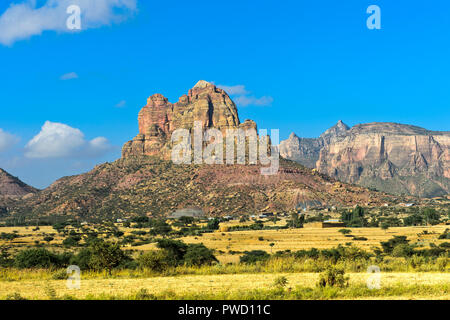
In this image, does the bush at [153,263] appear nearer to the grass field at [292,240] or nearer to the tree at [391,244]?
the grass field at [292,240]

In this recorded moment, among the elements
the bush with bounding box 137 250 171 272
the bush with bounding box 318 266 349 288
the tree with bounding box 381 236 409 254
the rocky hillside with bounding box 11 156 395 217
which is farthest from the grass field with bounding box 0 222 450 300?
the rocky hillside with bounding box 11 156 395 217

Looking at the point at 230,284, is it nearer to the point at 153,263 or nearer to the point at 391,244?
the point at 153,263

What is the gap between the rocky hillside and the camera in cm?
14525

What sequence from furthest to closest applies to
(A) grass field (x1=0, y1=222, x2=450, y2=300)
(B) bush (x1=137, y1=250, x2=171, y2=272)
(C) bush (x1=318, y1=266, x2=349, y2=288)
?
1. (B) bush (x1=137, y1=250, x2=171, y2=272)
2. (C) bush (x1=318, y1=266, x2=349, y2=288)
3. (A) grass field (x1=0, y1=222, x2=450, y2=300)

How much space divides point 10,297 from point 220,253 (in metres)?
44.2

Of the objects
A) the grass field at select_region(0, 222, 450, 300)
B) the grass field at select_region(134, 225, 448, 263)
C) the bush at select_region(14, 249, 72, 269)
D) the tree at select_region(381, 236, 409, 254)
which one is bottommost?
the grass field at select_region(134, 225, 448, 263)

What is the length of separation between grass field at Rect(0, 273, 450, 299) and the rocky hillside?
118886 mm

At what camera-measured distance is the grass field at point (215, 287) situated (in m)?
14.5

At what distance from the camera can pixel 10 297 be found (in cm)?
1427

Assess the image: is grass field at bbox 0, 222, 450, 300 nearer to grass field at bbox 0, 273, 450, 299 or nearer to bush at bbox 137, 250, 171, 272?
grass field at bbox 0, 273, 450, 299

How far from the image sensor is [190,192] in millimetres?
151375

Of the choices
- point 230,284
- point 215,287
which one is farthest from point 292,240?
point 215,287
